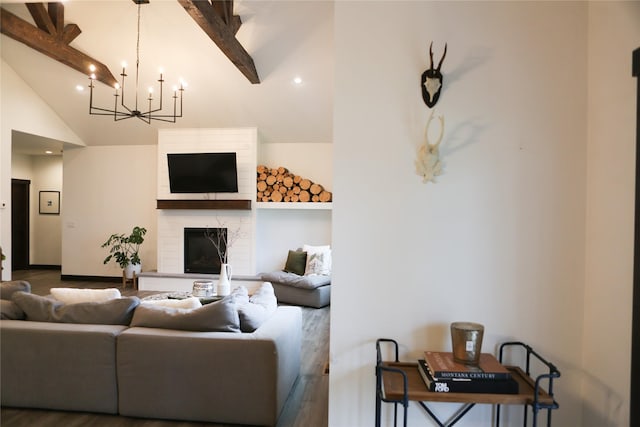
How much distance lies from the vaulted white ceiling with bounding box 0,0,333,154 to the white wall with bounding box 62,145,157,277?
1.62ft

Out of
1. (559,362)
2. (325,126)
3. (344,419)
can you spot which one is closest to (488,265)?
(559,362)

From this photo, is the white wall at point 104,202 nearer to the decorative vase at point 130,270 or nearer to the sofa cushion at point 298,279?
the decorative vase at point 130,270

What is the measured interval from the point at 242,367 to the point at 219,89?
4.17 meters

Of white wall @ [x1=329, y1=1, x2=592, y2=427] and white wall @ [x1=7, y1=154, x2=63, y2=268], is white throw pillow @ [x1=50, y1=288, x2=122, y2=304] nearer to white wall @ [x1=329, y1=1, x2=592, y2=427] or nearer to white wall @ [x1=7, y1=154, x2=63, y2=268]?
white wall @ [x1=329, y1=1, x2=592, y2=427]

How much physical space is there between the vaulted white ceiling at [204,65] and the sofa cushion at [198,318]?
3.29 metres

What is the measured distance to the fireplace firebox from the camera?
6066 mm

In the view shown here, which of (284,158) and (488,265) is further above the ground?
(284,158)

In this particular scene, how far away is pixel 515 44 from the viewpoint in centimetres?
149

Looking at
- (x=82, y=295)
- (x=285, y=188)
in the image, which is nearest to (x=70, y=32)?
(x=285, y=188)

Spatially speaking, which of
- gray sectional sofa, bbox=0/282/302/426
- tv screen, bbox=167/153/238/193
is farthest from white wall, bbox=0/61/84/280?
gray sectional sofa, bbox=0/282/302/426

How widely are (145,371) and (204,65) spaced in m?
3.89

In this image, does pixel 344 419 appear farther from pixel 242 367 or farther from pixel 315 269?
pixel 315 269

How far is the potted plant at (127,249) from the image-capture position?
6.12 meters

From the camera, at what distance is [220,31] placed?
3.55 m
